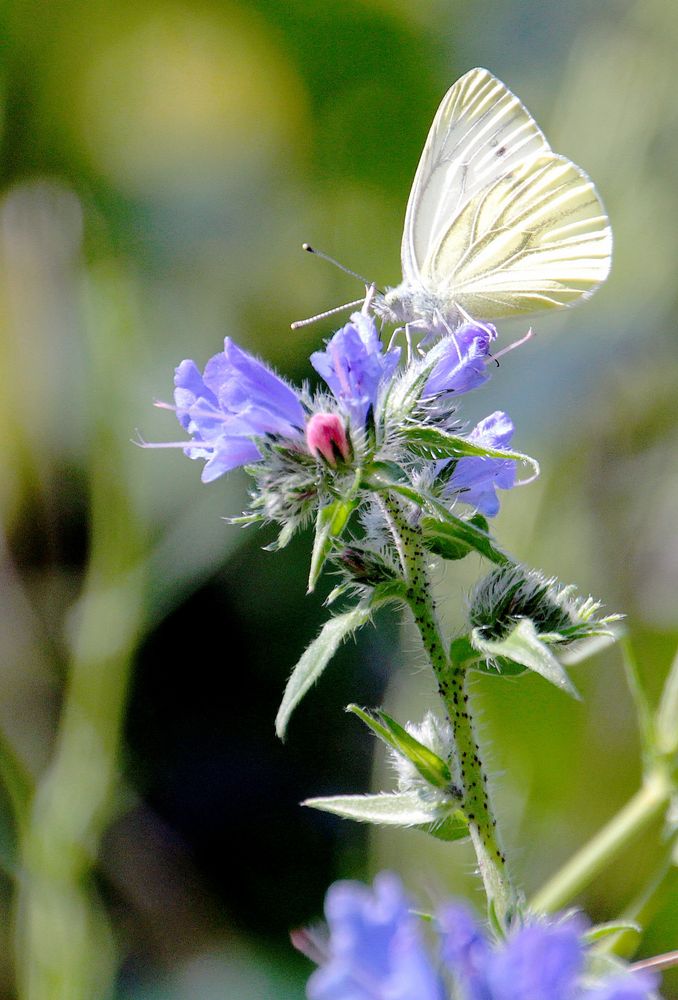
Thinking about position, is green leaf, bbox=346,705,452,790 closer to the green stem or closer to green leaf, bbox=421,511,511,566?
green leaf, bbox=421,511,511,566

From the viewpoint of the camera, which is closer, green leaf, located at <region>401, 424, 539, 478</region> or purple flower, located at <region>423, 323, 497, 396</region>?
green leaf, located at <region>401, 424, 539, 478</region>

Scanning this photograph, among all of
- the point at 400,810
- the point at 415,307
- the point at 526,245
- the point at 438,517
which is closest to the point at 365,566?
the point at 438,517

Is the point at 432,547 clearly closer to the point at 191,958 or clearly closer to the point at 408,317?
the point at 408,317

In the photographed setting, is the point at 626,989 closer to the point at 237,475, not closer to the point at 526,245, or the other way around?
the point at 526,245

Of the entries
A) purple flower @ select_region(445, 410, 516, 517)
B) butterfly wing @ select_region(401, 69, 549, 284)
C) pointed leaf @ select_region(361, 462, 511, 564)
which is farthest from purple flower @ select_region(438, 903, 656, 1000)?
butterfly wing @ select_region(401, 69, 549, 284)

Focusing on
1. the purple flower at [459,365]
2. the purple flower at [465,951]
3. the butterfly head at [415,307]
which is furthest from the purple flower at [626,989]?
the butterfly head at [415,307]
